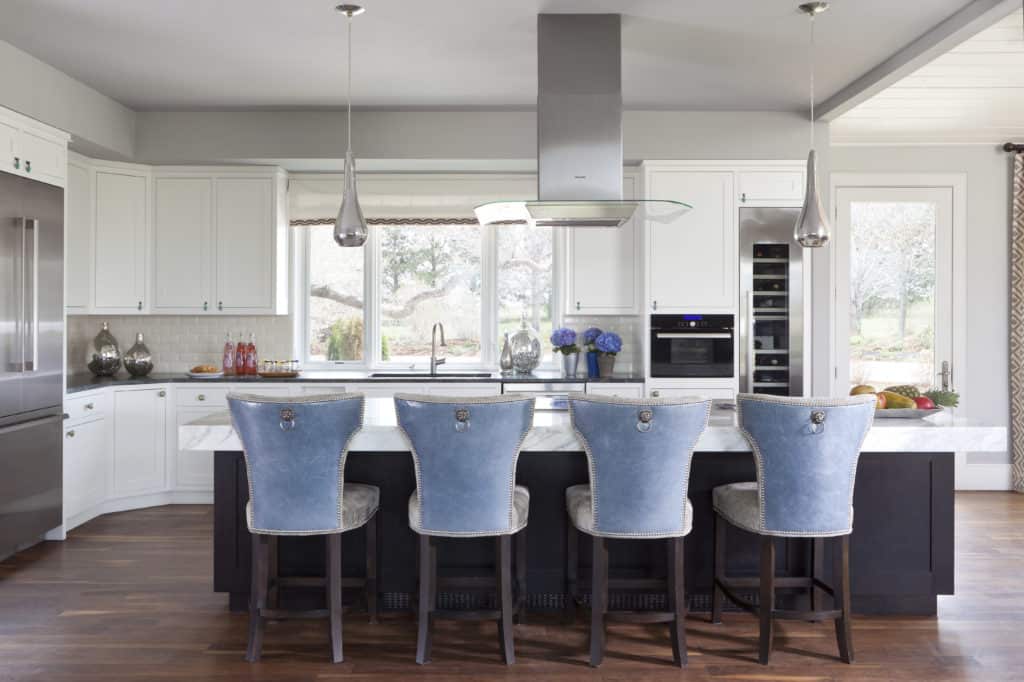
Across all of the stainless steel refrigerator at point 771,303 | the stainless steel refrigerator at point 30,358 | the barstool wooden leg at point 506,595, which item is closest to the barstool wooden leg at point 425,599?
the barstool wooden leg at point 506,595

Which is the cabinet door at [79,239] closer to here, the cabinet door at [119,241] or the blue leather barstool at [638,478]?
the cabinet door at [119,241]

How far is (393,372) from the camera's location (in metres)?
6.25

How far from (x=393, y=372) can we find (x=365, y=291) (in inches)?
26.4

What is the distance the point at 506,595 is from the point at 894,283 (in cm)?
456

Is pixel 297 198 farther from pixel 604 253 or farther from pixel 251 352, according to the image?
pixel 604 253

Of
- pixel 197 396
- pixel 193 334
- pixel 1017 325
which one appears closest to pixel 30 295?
pixel 197 396

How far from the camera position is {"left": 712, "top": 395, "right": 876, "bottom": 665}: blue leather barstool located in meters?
3.02

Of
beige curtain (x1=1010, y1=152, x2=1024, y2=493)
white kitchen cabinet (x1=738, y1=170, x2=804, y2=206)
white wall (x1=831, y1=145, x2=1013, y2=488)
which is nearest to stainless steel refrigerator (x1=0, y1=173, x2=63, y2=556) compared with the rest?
white kitchen cabinet (x1=738, y1=170, x2=804, y2=206)

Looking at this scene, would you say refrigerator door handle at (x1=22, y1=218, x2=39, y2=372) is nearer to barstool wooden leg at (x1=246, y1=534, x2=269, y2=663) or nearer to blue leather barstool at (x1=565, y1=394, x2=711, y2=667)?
barstool wooden leg at (x1=246, y1=534, x2=269, y2=663)

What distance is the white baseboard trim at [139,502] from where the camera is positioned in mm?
5109

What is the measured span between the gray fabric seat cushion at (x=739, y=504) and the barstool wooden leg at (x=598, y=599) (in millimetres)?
540

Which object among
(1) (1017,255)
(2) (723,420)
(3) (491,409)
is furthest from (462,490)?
(1) (1017,255)

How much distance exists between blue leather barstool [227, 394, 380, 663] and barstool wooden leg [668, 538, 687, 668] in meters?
1.20

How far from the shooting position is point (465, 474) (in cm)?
303
